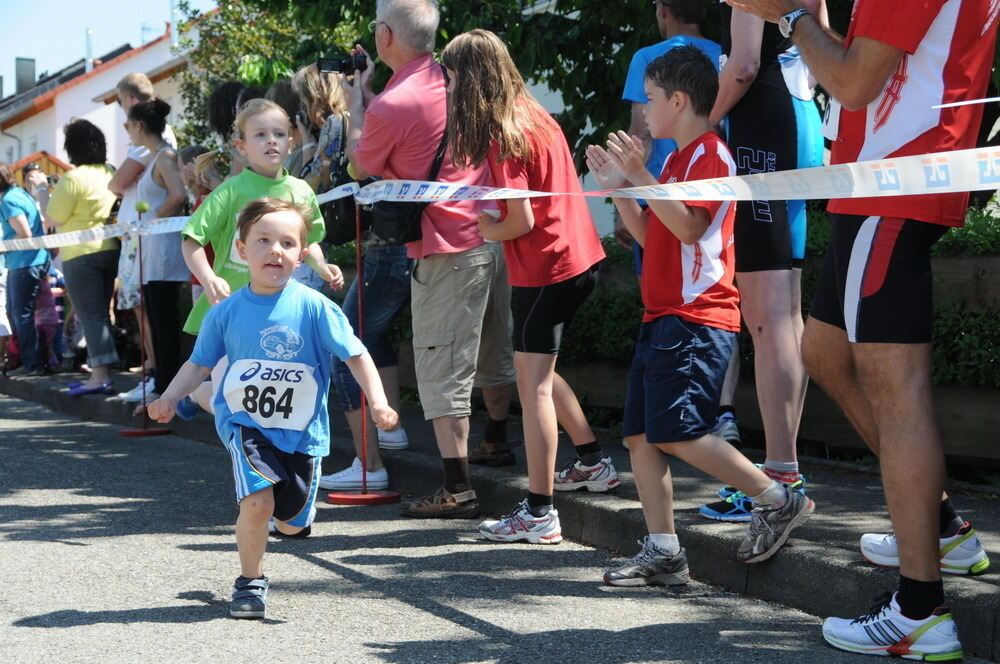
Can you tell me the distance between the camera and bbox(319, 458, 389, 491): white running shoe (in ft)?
22.1

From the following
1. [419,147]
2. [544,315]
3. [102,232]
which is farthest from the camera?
[102,232]

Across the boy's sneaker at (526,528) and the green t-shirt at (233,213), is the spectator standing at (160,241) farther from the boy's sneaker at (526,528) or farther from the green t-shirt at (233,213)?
the boy's sneaker at (526,528)

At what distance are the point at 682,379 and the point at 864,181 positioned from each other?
1092 mm

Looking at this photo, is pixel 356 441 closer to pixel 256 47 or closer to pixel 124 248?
pixel 124 248

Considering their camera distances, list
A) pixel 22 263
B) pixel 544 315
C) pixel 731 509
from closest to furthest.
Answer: pixel 731 509, pixel 544 315, pixel 22 263

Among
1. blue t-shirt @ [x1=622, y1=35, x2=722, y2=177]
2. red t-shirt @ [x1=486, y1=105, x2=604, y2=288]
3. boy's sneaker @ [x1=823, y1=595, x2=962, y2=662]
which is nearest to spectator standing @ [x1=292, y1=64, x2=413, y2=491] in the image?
red t-shirt @ [x1=486, y1=105, x2=604, y2=288]

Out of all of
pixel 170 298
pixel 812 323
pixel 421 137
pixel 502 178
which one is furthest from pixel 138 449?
pixel 812 323

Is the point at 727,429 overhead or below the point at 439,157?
below

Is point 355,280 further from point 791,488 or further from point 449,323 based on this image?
→ point 791,488

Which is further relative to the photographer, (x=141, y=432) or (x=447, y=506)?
(x=141, y=432)

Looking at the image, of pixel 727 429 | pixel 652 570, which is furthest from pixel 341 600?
pixel 727 429

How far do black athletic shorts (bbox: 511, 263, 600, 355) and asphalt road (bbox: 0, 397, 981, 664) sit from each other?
82cm

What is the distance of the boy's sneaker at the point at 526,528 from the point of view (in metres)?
5.46

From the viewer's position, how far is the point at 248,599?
436cm
